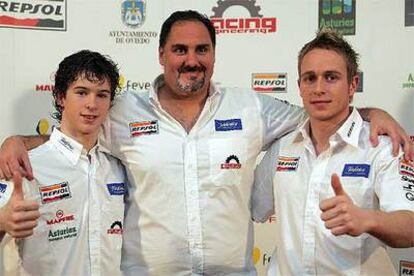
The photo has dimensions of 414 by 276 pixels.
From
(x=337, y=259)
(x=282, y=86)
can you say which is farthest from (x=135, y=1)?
(x=337, y=259)

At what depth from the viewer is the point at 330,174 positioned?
1664 millimetres

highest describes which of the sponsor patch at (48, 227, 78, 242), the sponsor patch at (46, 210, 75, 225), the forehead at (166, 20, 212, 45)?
the forehead at (166, 20, 212, 45)

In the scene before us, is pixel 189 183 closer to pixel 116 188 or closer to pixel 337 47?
pixel 116 188

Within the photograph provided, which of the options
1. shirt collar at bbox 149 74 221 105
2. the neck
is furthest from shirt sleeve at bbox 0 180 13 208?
the neck

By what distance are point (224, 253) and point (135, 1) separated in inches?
49.8

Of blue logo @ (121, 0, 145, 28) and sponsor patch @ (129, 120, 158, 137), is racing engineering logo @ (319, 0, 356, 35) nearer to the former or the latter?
blue logo @ (121, 0, 145, 28)

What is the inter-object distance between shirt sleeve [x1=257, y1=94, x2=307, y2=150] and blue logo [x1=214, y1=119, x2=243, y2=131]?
0.10m

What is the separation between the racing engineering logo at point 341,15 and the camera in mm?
2465

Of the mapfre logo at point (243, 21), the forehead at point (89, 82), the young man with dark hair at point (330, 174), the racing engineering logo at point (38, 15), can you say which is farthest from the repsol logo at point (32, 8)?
the young man with dark hair at point (330, 174)

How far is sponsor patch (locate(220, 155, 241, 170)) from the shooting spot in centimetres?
194

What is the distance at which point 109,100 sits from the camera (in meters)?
1.84

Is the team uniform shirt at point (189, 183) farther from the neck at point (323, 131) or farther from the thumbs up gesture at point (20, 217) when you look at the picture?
the thumbs up gesture at point (20, 217)

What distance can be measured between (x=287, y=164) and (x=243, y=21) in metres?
0.97

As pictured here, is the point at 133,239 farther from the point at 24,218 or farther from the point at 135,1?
the point at 135,1
